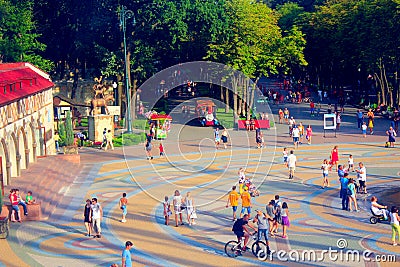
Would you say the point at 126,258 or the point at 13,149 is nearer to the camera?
the point at 126,258

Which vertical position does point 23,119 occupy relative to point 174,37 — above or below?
below

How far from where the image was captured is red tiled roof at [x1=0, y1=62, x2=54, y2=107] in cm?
3478

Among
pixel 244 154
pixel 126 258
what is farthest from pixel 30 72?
pixel 126 258

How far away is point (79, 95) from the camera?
2933 inches

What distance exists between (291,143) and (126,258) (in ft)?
100

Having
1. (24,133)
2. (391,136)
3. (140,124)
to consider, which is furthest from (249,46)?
(24,133)

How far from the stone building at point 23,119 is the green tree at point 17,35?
1537 centimetres

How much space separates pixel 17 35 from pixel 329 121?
97.8ft

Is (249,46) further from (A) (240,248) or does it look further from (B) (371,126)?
(A) (240,248)

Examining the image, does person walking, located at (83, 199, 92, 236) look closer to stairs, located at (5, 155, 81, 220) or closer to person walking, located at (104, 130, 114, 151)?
stairs, located at (5, 155, 81, 220)

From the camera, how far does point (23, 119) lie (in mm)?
38625

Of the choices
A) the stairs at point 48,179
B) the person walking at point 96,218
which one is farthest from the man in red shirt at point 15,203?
the person walking at point 96,218

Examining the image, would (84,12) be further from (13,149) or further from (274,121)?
(13,149)

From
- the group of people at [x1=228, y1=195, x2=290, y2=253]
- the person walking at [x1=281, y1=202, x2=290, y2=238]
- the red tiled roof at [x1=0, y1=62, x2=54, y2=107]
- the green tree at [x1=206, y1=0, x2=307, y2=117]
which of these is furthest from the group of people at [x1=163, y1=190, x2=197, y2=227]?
the green tree at [x1=206, y1=0, x2=307, y2=117]
